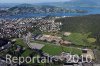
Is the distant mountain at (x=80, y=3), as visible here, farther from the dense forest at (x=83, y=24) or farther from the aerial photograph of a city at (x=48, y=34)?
the dense forest at (x=83, y=24)

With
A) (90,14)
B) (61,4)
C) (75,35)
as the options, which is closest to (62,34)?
(75,35)

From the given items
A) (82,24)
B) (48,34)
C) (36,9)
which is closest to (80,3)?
(36,9)

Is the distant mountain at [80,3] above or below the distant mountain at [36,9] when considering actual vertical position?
above

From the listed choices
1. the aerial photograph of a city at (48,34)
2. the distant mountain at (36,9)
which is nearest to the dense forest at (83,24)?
the aerial photograph of a city at (48,34)

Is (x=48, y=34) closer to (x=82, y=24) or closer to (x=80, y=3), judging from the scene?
(x=82, y=24)

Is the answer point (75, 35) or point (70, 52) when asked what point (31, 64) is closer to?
point (70, 52)

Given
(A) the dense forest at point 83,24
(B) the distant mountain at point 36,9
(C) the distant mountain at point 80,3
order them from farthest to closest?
(C) the distant mountain at point 80,3 → (B) the distant mountain at point 36,9 → (A) the dense forest at point 83,24

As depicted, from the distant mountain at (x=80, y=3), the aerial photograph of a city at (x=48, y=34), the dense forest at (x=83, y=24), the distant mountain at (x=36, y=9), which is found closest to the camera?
the aerial photograph of a city at (x=48, y=34)
